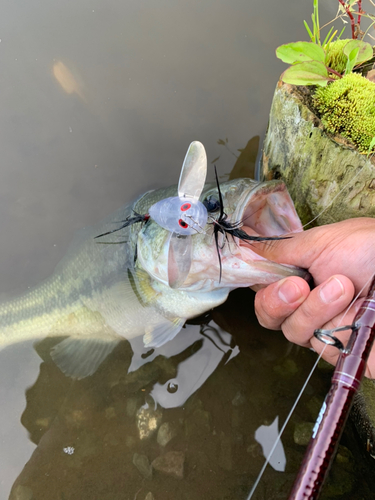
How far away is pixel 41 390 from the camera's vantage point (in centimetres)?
250

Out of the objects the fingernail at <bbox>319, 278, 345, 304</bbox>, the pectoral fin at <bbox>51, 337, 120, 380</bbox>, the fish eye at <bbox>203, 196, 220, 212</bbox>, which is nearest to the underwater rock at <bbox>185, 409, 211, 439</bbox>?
the pectoral fin at <bbox>51, 337, 120, 380</bbox>

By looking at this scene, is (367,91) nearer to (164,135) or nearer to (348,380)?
(348,380)

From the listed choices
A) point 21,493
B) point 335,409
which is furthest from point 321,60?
point 21,493

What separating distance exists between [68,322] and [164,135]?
2.02 m

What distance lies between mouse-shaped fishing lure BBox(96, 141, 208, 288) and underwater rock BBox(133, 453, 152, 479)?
1.32 metres

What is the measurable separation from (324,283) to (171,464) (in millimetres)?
1669

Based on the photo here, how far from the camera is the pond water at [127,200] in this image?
7.20 feet

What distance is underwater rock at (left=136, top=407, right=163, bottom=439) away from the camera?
230 cm

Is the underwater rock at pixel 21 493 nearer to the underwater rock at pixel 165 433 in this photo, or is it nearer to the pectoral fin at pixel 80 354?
the pectoral fin at pixel 80 354

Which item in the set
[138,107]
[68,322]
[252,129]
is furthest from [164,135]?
[68,322]

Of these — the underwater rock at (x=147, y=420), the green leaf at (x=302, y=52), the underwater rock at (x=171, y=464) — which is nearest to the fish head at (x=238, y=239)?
the green leaf at (x=302, y=52)

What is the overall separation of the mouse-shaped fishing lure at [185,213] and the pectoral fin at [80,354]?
3.75ft

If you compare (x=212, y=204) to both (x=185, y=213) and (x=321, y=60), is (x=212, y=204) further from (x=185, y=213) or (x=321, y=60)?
(x=321, y=60)

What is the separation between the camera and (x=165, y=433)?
2.28 metres
